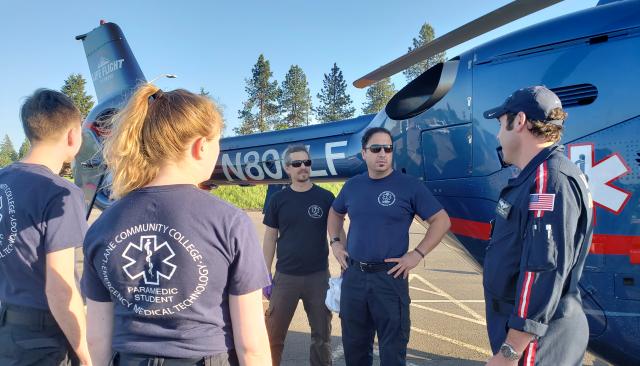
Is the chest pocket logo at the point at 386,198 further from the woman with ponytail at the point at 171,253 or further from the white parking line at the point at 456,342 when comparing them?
the white parking line at the point at 456,342

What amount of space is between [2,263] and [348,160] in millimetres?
2732

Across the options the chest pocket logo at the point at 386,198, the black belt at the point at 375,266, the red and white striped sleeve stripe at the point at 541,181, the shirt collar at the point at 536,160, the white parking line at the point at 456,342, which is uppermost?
the shirt collar at the point at 536,160

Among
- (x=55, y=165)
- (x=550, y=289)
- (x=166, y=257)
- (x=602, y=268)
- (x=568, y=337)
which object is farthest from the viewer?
(x=602, y=268)

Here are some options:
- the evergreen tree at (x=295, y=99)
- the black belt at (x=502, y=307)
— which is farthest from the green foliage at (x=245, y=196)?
the evergreen tree at (x=295, y=99)

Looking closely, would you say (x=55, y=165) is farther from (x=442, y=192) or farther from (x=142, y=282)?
(x=442, y=192)

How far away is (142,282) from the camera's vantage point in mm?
1140

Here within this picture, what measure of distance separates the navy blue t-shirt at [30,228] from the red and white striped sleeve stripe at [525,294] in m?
1.77

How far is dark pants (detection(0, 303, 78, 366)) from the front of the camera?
5.71ft

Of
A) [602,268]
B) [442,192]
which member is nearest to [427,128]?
[442,192]

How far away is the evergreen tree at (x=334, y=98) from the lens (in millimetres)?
57469

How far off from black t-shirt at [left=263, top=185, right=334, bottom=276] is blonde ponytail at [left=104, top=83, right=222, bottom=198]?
213cm

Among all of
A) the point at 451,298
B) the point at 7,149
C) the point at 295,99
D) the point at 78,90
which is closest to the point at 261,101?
the point at 295,99

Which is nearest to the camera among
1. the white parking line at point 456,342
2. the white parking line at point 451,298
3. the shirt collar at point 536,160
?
the shirt collar at point 536,160

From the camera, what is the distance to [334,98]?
5794 centimetres
